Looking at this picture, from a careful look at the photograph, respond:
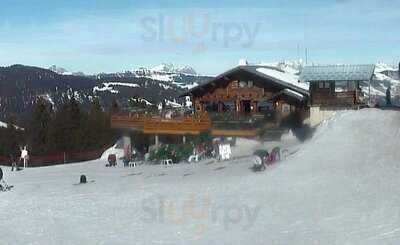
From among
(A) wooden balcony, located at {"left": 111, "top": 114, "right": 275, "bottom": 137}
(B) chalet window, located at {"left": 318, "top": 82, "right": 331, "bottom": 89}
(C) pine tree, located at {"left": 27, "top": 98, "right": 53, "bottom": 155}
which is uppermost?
(B) chalet window, located at {"left": 318, "top": 82, "right": 331, "bottom": 89}

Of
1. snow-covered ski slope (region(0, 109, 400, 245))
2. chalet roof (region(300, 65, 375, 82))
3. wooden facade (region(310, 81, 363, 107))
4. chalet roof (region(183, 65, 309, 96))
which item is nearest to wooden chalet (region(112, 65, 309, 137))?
chalet roof (region(183, 65, 309, 96))

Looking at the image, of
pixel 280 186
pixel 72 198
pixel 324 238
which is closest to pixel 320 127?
pixel 280 186

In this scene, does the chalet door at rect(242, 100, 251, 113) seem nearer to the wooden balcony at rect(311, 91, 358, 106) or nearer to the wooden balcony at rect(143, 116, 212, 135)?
the wooden balcony at rect(311, 91, 358, 106)

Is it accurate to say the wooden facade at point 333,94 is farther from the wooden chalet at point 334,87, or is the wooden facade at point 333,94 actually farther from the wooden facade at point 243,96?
the wooden facade at point 243,96

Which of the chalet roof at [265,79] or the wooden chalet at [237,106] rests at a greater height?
the chalet roof at [265,79]

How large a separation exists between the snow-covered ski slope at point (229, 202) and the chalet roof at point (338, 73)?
28.2ft

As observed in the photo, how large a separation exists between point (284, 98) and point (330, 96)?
2629mm

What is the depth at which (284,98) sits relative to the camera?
3484 cm

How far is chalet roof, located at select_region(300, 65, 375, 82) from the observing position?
34031mm

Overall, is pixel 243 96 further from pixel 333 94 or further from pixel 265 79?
pixel 333 94

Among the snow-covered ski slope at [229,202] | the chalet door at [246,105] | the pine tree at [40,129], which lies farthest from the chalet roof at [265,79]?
the pine tree at [40,129]

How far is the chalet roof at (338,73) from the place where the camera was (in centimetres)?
3403

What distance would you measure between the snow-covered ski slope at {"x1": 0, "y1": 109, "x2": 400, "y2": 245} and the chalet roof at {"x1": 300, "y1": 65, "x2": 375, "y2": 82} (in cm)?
860

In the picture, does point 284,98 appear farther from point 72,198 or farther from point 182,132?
point 72,198
